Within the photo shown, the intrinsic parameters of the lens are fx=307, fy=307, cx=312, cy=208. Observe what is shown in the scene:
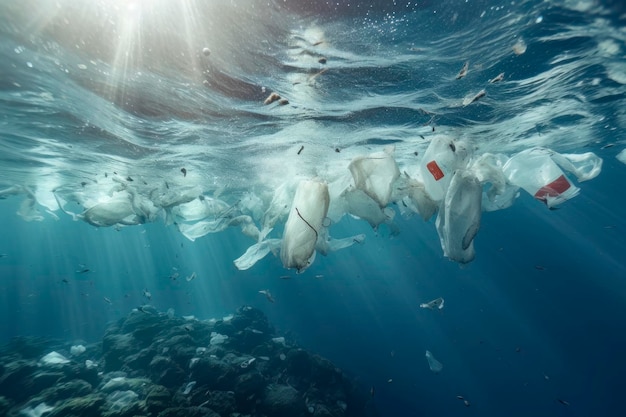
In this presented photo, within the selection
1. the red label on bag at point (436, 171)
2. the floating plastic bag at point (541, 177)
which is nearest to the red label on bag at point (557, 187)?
the floating plastic bag at point (541, 177)

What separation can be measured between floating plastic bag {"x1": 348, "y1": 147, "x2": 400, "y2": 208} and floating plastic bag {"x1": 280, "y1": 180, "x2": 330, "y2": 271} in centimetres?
70

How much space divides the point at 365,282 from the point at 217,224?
161 feet

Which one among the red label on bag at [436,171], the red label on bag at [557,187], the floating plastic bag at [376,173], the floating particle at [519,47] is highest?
the floating particle at [519,47]

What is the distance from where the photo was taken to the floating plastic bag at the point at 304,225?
3872 millimetres

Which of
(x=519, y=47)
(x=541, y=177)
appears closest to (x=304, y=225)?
(x=541, y=177)

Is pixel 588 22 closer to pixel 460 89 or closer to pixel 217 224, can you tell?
pixel 460 89

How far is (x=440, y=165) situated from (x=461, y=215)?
2.97 ft

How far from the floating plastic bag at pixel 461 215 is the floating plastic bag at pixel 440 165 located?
0.31m

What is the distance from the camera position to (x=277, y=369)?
53.8 feet

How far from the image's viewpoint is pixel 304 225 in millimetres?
3941

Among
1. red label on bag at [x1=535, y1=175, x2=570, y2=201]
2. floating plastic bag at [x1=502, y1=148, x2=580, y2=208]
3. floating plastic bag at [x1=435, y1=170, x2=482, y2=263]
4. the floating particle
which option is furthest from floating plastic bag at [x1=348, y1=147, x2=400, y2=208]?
the floating particle

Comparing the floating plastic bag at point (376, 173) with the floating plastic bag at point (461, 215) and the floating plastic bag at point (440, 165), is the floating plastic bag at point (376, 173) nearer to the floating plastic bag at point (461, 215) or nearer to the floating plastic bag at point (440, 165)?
the floating plastic bag at point (440, 165)

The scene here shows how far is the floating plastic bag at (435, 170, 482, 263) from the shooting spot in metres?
3.97

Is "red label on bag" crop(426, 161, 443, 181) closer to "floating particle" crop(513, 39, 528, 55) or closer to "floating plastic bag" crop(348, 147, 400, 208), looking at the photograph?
"floating plastic bag" crop(348, 147, 400, 208)
